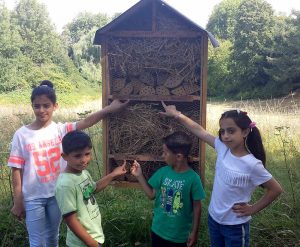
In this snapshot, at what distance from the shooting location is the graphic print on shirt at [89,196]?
2.52m

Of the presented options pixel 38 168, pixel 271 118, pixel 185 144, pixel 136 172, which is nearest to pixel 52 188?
pixel 38 168

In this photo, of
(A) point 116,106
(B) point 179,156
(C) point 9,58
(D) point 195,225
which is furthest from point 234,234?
(C) point 9,58

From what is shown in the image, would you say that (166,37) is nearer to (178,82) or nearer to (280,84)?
(178,82)

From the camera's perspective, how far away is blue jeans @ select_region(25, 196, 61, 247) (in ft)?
9.59

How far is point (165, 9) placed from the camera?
11.1ft

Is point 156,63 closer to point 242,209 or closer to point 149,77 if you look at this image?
point 149,77

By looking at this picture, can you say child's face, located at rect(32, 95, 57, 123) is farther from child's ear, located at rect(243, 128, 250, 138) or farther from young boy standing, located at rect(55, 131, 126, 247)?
child's ear, located at rect(243, 128, 250, 138)

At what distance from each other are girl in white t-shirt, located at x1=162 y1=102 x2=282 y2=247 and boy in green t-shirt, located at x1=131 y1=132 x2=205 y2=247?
0.54 ft

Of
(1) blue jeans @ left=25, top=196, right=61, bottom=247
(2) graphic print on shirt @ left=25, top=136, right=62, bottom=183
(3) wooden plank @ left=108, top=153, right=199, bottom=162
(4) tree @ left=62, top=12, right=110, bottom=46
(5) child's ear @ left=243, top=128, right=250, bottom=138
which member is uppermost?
(4) tree @ left=62, top=12, right=110, bottom=46

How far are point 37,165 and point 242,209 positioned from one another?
1677 mm

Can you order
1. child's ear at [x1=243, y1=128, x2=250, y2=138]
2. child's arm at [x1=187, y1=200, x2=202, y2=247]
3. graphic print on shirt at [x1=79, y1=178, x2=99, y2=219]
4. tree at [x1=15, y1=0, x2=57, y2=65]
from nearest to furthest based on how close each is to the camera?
graphic print on shirt at [x1=79, y1=178, x2=99, y2=219]
child's ear at [x1=243, y1=128, x2=250, y2=138]
child's arm at [x1=187, y1=200, x2=202, y2=247]
tree at [x1=15, y1=0, x2=57, y2=65]

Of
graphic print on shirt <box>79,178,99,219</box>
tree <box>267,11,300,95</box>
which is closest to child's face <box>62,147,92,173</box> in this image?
graphic print on shirt <box>79,178,99,219</box>

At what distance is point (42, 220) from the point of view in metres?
2.96

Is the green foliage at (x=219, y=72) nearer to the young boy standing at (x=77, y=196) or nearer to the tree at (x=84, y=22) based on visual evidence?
the tree at (x=84, y=22)
